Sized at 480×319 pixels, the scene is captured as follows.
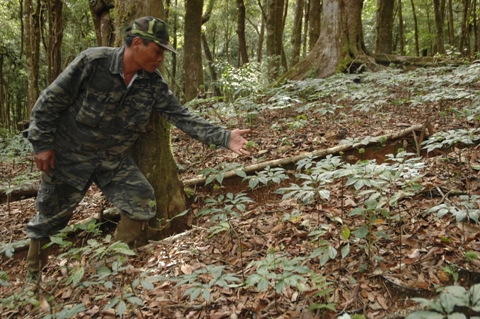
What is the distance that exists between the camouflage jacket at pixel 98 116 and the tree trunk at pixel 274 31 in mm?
8504

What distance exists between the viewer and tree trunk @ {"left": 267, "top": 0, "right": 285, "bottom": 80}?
1191 cm

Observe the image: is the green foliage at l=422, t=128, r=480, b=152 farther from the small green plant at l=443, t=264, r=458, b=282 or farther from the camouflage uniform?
the camouflage uniform

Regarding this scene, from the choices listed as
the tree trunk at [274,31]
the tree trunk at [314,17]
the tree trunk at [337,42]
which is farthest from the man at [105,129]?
the tree trunk at [314,17]

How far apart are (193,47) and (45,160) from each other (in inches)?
287

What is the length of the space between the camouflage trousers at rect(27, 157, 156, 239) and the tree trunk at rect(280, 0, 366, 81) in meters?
6.28

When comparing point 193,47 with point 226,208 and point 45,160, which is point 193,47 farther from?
point 226,208

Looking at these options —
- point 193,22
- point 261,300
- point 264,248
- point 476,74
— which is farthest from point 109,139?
point 193,22

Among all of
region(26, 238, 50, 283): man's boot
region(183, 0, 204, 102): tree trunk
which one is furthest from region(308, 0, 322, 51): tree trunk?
region(26, 238, 50, 283): man's boot

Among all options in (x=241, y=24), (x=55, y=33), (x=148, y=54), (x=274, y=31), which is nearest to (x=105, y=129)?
(x=148, y=54)

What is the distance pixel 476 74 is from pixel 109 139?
17.8 feet

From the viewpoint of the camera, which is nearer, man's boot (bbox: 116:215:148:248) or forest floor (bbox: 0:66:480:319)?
forest floor (bbox: 0:66:480:319)

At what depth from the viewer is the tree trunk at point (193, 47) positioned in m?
9.72

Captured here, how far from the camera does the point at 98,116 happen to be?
344cm

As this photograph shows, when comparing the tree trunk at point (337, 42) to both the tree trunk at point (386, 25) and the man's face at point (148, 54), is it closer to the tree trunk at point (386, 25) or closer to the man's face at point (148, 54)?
the tree trunk at point (386, 25)
